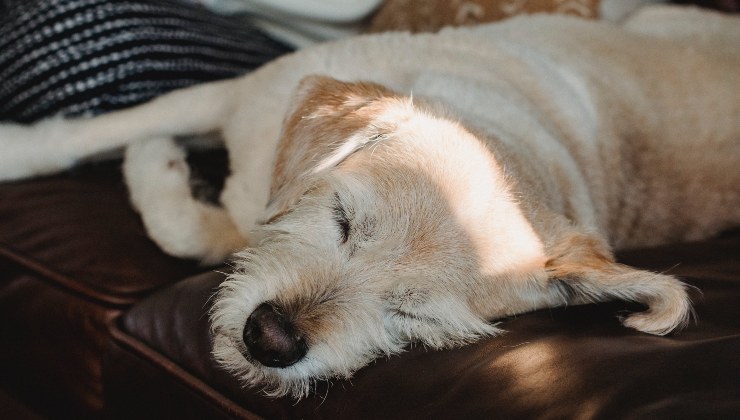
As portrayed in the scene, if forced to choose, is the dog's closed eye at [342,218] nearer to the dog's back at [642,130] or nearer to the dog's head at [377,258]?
the dog's head at [377,258]

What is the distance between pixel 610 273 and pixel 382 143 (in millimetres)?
574

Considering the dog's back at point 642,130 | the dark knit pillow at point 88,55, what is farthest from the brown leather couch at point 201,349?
the dog's back at point 642,130

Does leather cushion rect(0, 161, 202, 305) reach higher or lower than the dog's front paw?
lower

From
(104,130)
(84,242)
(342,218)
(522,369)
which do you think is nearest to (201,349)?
(342,218)

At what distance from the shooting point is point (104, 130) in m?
2.09

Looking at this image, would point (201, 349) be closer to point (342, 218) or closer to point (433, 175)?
point (342, 218)

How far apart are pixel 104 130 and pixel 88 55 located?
250mm

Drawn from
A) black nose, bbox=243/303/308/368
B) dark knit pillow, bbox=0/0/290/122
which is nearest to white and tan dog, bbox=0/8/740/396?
black nose, bbox=243/303/308/368

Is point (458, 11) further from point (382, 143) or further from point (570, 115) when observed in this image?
point (382, 143)

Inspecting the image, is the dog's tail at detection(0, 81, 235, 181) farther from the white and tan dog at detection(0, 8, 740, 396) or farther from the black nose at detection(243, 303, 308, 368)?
the black nose at detection(243, 303, 308, 368)

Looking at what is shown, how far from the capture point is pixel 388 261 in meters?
1.38

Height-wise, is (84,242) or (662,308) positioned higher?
(662,308)

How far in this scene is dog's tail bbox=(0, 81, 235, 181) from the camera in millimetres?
2057

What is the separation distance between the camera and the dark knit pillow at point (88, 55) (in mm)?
2102
